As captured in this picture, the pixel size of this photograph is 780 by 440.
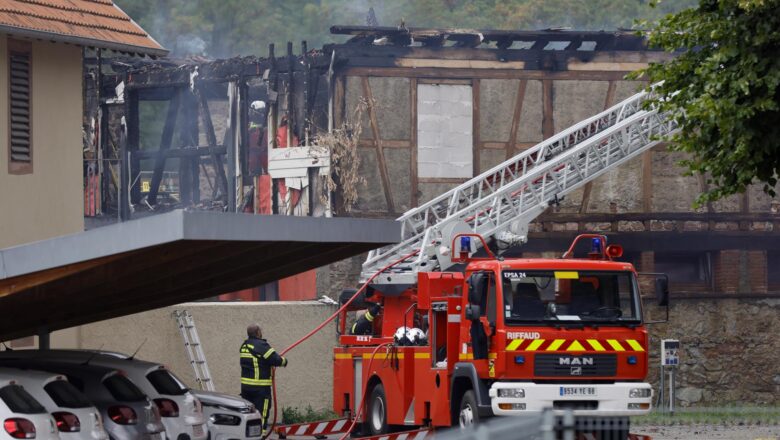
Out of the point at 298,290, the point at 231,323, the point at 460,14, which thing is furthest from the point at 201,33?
the point at 231,323

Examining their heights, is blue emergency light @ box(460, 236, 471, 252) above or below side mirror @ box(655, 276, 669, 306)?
above

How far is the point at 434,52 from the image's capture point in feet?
89.6

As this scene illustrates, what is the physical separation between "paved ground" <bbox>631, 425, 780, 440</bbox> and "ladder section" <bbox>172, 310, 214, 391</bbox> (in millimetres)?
6427

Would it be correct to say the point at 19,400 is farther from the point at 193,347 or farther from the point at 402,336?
the point at 193,347

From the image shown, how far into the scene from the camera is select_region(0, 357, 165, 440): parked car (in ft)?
40.6

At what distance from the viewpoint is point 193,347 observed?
66.9 ft

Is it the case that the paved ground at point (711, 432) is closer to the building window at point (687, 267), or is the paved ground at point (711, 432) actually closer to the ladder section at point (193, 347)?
the ladder section at point (193, 347)

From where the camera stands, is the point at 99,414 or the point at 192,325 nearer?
the point at 99,414

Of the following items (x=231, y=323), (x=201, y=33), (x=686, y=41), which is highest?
(x=201, y=33)

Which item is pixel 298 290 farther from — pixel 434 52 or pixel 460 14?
pixel 460 14

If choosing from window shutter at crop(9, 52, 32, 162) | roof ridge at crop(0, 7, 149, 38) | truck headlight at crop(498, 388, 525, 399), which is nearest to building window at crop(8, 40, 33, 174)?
window shutter at crop(9, 52, 32, 162)

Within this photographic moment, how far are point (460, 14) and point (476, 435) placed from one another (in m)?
50.0

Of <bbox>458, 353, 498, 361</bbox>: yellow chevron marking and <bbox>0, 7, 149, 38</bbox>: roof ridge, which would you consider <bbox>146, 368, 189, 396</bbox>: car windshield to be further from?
<bbox>0, 7, 149, 38</bbox>: roof ridge

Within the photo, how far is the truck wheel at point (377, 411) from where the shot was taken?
17406mm
